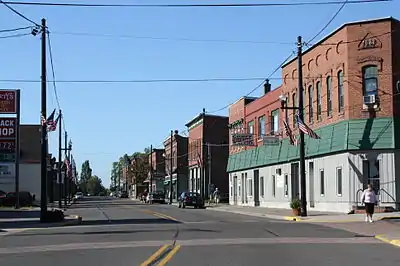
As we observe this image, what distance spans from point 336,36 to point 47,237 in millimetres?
23015

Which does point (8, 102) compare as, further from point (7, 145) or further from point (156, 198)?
point (156, 198)

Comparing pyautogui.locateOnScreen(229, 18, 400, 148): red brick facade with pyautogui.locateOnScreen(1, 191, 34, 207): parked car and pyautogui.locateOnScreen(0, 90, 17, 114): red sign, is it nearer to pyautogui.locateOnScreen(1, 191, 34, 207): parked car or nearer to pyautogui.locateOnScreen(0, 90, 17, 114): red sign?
pyautogui.locateOnScreen(0, 90, 17, 114): red sign

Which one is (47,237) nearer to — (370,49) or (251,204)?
(370,49)

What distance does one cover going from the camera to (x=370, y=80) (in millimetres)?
36531

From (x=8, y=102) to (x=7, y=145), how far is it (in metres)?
3.37

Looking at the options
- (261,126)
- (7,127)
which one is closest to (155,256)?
(7,127)

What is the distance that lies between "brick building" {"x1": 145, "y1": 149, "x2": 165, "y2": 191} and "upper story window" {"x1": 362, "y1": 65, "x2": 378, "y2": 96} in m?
78.7

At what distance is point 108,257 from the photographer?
51.7 feet

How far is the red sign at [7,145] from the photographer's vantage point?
49.0 m

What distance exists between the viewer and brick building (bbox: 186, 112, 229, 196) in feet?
265

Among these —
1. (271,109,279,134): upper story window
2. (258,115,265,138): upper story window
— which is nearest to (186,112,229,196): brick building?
(258,115,265,138): upper story window

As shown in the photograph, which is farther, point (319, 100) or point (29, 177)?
point (29, 177)

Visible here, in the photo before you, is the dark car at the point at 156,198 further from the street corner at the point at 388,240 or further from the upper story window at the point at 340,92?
the street corner at the point at 388,240

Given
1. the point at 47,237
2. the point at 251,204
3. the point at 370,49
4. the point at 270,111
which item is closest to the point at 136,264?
the point at 47,237
